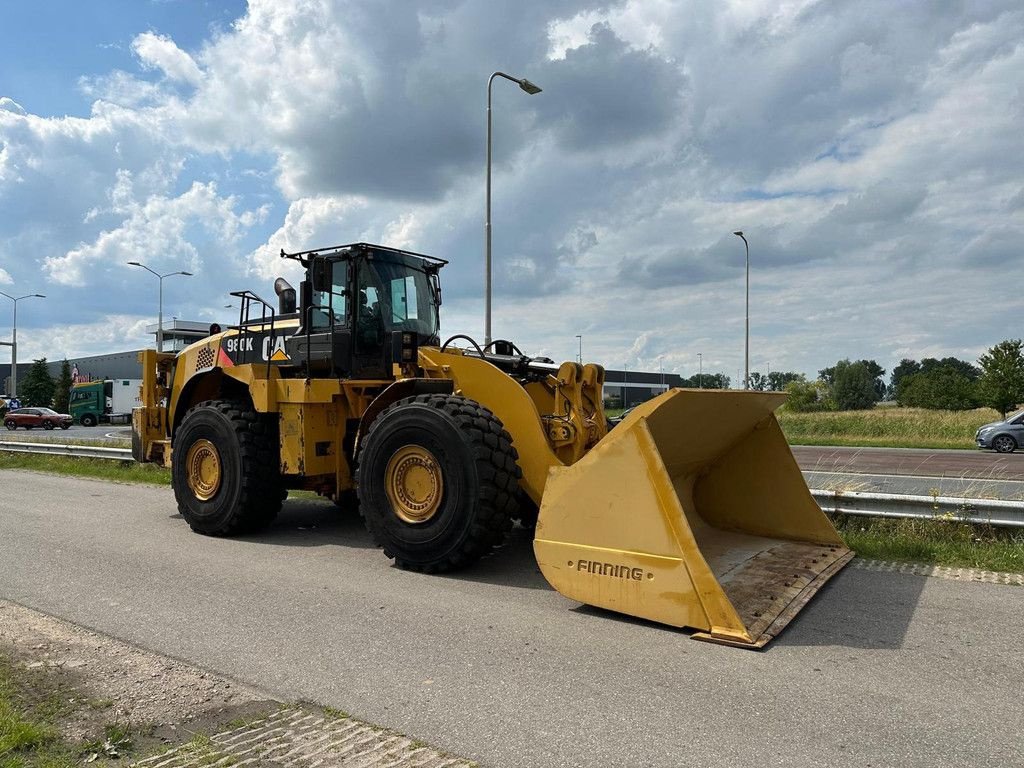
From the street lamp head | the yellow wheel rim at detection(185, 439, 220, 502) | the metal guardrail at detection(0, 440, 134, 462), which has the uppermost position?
the street lamp head

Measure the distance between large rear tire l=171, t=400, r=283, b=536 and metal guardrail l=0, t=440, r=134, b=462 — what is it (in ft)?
25.0

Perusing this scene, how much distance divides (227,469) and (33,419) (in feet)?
154

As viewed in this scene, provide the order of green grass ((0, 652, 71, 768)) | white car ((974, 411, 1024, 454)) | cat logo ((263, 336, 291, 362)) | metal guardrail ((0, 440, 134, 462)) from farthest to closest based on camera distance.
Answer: white car ((974, 411, 1024, 454)) < metal guardrail ((0, 440, 134, 462)) < cat logo ((263, 336, 291, 362)) < green grass ((0, 652, 71, 768))

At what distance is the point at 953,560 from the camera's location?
21.1 feet

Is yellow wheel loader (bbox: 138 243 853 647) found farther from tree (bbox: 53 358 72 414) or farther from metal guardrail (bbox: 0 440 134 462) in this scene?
tree (bbox: 53 358 72 414)

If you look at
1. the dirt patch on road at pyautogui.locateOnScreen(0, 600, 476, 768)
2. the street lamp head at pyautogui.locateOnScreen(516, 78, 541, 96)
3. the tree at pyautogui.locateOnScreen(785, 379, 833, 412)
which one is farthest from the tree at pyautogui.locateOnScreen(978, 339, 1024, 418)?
the dirt patch on road at pyautogui.locateOnScreen(0, 600, 476, 768)

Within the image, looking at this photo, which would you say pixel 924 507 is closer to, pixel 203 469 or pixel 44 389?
pixel 203 469

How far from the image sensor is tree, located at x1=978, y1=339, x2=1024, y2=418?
3666cm

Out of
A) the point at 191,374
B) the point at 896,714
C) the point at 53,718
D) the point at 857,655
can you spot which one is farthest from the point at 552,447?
the point at 191,374

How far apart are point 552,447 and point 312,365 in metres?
2.96

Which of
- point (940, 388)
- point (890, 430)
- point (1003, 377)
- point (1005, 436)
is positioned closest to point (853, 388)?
point (940, 388)

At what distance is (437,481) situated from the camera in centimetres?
616

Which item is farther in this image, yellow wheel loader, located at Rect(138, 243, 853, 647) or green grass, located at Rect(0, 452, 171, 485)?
green grass, located at Rect(0, 452, 171, 485)

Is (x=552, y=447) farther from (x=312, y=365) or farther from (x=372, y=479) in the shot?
(x=312, y=365)
